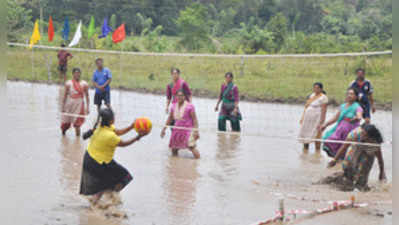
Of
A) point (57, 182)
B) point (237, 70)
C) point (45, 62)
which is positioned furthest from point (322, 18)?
point (57, 182)

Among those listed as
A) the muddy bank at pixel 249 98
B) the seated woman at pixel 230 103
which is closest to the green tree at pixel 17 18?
the seated woman at pixel 230 103

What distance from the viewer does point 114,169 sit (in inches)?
271

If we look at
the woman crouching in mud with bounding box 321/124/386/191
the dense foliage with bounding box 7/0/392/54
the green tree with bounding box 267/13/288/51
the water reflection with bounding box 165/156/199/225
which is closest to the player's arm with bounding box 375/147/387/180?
the woman crouching in mud with bounding box 321/124/386/191

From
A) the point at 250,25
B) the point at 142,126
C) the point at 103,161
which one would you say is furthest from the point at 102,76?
the point at 250,25

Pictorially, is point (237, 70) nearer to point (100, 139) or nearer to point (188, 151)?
point (188, 151)

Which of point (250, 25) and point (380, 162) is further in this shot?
point (250, 25)

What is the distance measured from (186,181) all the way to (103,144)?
2.41m

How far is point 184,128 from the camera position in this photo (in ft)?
33.9

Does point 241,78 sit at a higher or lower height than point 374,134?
higher

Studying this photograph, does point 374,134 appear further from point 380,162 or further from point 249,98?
point 249,98

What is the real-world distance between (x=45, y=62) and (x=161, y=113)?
28.0ft

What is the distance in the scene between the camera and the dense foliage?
961 inches

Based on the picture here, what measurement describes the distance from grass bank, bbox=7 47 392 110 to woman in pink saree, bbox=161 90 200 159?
8.22 m

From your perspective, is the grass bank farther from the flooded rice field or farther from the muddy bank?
the flooded rice field
